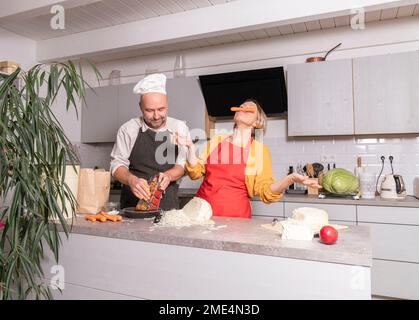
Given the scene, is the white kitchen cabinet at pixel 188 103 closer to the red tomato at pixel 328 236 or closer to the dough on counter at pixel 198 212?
the dough on counter at pixel 198 212

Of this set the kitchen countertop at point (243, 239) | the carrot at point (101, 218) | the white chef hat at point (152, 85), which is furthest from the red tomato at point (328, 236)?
the white chef hat at point (152, 85)

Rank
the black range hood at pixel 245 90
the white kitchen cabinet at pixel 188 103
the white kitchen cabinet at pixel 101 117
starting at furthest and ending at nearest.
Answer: the white kitchen cabinet at pixel 101 117 < the white kitchen cabinet at pixel 188 103 < the black range hood at pixel 245 90

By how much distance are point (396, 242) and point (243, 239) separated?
194 centimetres

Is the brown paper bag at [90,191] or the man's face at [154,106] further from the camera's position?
the man's face at [154,106]

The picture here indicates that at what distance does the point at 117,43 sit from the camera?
11.2 ft

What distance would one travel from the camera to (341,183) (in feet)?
9.28

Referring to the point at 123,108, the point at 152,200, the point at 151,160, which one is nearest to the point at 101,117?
the point at 123,108

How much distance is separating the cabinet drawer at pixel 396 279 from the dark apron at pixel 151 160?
66.4 inches

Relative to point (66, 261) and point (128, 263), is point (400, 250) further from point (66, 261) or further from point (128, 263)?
point (66, 261)

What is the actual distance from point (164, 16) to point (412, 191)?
284 centimetres

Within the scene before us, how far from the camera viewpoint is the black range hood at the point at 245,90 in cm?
318

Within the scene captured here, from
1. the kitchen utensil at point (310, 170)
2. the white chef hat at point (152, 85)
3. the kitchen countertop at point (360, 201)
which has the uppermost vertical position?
the white chef hat at point (152, 85)

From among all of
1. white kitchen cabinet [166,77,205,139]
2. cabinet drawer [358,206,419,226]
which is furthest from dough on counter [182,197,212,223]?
white kitchen cabinet [166,77,205,139]

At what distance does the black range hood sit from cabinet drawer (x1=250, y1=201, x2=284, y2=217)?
93 centimetres
